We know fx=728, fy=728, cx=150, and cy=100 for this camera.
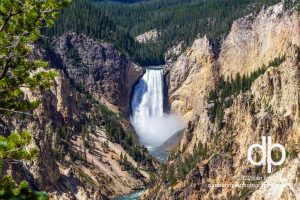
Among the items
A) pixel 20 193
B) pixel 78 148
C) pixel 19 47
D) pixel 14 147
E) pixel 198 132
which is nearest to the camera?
pixel 20 193

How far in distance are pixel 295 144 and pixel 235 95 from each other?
24600 millimetres

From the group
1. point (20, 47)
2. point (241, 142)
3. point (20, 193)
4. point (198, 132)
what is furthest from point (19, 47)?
point (198, 132)

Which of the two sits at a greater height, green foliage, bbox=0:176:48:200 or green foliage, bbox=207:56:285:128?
green foliage, bbox=0:176:48:200

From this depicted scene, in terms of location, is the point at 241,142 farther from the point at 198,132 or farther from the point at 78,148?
the point at 78,148

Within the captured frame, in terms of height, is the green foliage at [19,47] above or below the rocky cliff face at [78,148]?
above

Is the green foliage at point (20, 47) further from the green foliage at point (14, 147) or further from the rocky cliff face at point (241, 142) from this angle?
the rocky cliff face at point (241, 142)

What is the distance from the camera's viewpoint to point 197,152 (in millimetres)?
129875

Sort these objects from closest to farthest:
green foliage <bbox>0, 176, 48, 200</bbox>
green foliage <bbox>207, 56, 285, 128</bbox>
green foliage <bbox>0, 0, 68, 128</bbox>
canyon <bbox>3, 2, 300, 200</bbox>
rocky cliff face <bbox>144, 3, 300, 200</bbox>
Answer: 1. green foliage <bbox>0, 176, 48, 200</bbox>
2. green foliage <bbox>0, 0, 68, 128</bbox>
3. rocky cliff face <bbox>144, 3, 300, 200</bbox>
4. canyon <bbox>3, 2, 300, 200</bbox>
5. green foliage <bbox>207, 56, 285, 128</bbox>

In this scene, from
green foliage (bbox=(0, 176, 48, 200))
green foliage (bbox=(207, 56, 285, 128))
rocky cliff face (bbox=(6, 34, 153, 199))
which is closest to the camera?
green foliage (bbox=(0, 176, 48, 200))

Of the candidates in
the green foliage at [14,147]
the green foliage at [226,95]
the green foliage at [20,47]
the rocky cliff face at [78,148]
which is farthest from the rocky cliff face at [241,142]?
the green foliage at [14,147]

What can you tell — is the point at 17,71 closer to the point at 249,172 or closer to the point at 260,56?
the point at 249,172

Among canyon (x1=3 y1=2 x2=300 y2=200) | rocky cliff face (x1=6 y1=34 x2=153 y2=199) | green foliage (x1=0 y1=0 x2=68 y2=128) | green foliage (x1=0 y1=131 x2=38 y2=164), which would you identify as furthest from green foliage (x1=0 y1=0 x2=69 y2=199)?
rocky cliff face (x1=6 y1=34 x2=153 y2=199)

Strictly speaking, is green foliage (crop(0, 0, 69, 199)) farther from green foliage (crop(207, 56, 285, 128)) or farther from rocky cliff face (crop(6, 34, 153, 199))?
green foliage (crop(207, 56, 285, 128))

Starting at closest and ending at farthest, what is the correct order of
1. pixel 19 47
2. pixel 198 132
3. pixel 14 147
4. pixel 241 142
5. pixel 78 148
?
1. pixel 14 147
2. pixel 19 47
3. pixel 241 142
4. pixel 198 132
5. pixel 78 148
